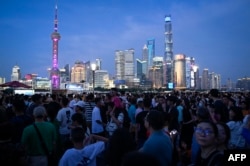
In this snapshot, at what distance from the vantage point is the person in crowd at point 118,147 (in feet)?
9.80

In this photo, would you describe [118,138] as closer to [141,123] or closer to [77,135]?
[77,135]

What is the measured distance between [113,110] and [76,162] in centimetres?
487

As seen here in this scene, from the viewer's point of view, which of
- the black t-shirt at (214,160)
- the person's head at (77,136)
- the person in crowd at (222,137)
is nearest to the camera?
the black t-shirt at (214,160)

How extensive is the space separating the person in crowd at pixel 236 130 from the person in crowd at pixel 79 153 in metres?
2.85

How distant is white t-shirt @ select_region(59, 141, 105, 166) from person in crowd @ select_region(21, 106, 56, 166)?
1165 millimetres

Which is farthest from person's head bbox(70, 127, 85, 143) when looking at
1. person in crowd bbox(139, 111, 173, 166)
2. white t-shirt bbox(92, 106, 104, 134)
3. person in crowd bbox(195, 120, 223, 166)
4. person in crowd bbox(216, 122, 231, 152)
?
white t-shirt bbox(92, 106, 104, 134)

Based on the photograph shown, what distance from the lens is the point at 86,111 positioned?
10367mm

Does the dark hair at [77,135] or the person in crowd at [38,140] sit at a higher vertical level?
the dark hair at [77,135]

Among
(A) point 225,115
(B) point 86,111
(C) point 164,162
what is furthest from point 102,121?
(C) point 164,162

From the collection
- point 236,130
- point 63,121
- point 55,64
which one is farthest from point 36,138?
point 55,64

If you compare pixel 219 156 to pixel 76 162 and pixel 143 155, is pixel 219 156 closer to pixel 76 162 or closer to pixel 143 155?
pixel 143 155

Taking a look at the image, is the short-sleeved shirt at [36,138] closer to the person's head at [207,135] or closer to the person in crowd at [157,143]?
the person in crowd at [157,143]

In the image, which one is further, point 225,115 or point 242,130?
point 225,115

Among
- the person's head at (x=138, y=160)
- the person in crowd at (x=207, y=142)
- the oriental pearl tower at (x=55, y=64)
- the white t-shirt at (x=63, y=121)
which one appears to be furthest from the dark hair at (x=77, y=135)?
the oriental pearl tower at (x=55, y=64)
